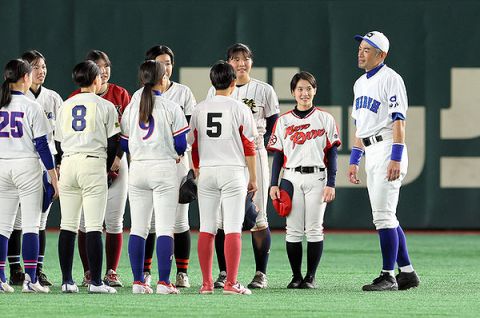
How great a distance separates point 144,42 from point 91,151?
6.40 m

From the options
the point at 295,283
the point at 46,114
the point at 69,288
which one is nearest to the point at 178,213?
the point at 295,283

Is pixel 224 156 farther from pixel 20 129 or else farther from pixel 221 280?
pixel 20 129

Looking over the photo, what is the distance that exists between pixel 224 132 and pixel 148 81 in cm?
65

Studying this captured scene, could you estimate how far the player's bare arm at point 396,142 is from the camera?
8.18 meters

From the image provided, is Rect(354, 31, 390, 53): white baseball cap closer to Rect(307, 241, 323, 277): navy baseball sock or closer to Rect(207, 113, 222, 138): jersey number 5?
Rect(207, 113, 222, 138): jersey number 5

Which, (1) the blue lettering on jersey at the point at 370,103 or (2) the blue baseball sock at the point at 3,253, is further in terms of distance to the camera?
(1) the blue lettering on jersey at the point at 370,103

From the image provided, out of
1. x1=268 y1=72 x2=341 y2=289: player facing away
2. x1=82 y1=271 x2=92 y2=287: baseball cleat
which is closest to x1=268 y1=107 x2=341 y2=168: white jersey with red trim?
x1=268 y1=72 x2=341 y2=289: player facing away

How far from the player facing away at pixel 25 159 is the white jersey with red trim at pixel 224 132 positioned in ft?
3.62

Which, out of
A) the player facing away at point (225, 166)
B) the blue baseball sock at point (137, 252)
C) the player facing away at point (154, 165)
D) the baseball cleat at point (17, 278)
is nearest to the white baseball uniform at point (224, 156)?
the player facing away at point (225, 166)

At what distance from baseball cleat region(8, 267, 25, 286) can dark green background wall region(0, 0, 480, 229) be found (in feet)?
17.8

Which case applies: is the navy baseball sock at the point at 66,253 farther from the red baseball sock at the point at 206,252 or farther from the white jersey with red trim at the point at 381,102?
the white jersey with red trim at the point at 381,102

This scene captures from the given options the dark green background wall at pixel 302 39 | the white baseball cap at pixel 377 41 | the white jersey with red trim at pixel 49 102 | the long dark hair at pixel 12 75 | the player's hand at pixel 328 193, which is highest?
the dark green background wall at pixel 302 39

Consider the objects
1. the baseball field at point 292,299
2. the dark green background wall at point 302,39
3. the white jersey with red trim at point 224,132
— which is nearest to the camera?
the baseball field at point 292,299

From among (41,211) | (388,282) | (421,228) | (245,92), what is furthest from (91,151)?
(421,228)
